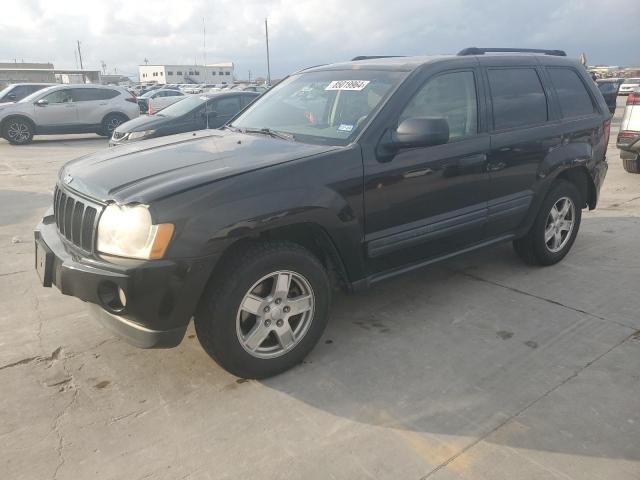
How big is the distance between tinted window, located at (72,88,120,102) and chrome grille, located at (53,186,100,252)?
13953mm

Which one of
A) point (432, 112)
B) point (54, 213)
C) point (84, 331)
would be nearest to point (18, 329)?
point (84, 331)

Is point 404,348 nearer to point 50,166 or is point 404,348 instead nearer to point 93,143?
point 50,166

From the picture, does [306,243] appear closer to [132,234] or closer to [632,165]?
[132,234]

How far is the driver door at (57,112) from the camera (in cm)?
1493

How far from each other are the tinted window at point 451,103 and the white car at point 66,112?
14.3 metres

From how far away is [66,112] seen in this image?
15.2m

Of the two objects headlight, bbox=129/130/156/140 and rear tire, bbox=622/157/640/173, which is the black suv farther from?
headlight, bbox=129/130/156/140

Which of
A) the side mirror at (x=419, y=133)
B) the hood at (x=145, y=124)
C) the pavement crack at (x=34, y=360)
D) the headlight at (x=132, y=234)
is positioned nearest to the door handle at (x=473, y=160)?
the side mirror at (x=419, y=133)

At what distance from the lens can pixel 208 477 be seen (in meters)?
2.31

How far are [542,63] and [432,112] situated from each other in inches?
58.9

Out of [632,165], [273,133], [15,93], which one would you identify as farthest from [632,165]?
[15,93]

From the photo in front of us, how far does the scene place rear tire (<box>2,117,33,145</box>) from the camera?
1450 centimetres

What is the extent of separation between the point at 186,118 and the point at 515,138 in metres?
8.00

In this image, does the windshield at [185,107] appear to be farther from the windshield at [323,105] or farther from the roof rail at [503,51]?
the roof rail at [503,51]
